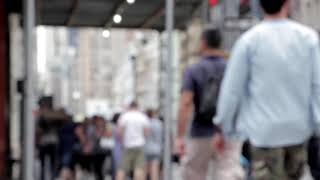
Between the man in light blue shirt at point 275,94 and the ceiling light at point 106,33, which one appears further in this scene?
the ceiling light at point 106,33

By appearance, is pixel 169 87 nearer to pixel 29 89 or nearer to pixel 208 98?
pixel 29 89

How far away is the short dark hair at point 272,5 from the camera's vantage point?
15.7 ft

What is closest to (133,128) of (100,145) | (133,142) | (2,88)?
(133,142)

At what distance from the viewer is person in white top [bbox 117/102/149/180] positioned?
1314cm

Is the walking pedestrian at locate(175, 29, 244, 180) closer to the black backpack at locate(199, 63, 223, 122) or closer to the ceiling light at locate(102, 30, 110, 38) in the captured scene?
the black backpack at locate(199, 63, 223, 122)

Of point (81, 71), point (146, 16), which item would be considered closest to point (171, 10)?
point (146, 16)

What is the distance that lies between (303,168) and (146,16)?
9.27m

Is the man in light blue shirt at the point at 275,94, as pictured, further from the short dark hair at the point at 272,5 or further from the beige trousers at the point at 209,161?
the beige trousers at the point at 209,161

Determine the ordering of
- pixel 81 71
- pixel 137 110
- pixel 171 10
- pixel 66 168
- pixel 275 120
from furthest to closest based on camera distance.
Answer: pixel 81 71, pixel 66 168, pixel 137 110, pixel 171 10, pixel 275 120

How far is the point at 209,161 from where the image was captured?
290 inches

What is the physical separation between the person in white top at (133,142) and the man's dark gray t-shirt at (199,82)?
5.90 metres

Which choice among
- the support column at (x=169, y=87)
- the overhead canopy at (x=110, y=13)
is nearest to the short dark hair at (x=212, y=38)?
the support column at (x=169, y=87)

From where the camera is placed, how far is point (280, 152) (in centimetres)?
465

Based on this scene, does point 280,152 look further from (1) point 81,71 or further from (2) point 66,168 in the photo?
(1) point 81,71
